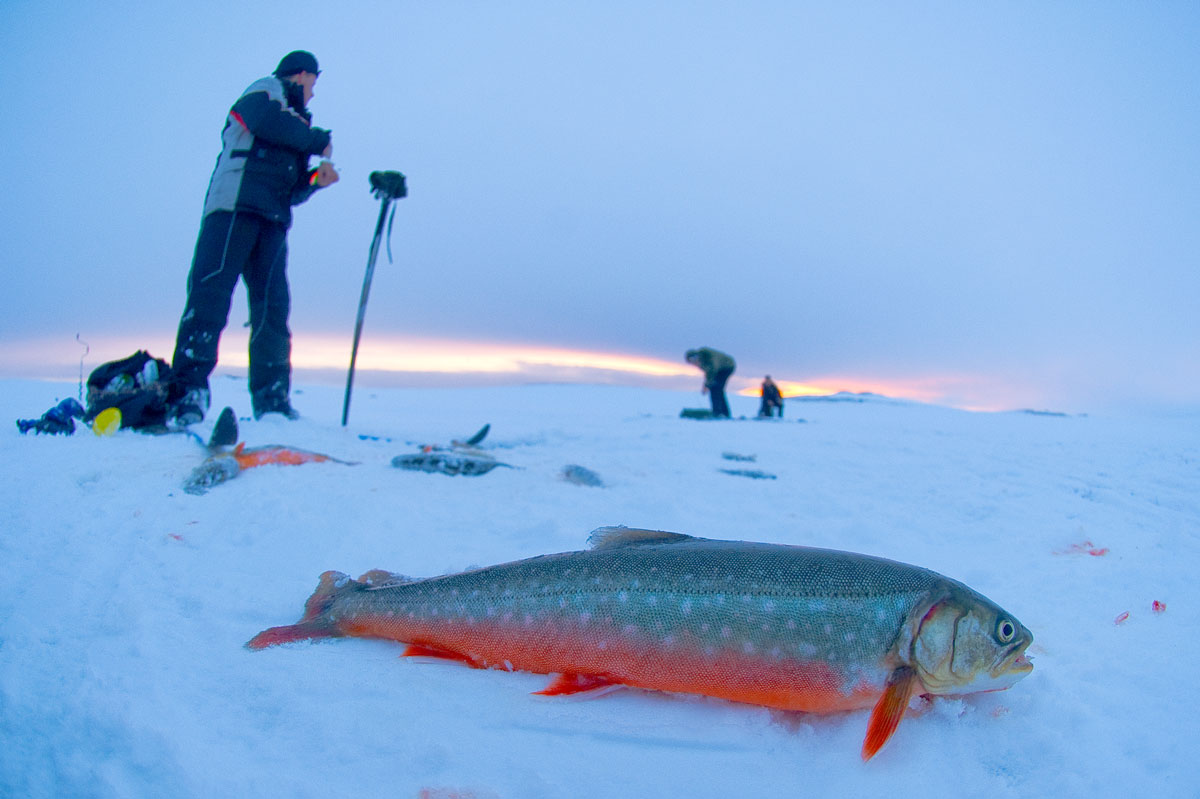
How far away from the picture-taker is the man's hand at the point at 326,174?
247 inches

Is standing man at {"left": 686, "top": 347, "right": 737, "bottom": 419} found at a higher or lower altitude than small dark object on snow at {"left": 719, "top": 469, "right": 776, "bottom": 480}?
higher

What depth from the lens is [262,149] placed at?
6.05m

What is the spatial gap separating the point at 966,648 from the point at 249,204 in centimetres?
655

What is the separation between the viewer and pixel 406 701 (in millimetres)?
1876

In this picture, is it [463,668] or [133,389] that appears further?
[133,389]

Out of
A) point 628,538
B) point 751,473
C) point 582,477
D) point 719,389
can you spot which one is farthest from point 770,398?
point 628,538

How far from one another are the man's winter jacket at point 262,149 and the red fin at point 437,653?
5368 mm

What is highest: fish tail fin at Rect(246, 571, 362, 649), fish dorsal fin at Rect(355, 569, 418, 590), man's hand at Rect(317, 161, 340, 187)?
man's hand at Rect(317, 161, 340, 187)

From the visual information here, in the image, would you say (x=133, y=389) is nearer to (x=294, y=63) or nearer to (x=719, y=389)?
(x=294, y=63)

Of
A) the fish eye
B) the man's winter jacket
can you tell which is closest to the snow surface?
the fish eye

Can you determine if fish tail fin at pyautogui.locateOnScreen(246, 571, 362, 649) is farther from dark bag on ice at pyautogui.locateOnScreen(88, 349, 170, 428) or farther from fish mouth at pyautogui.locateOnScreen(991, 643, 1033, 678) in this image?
dark bag on ice at pyautogui.locateOnScreen(88, 349, 170, 428)

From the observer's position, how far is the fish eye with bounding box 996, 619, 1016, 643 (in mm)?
1783

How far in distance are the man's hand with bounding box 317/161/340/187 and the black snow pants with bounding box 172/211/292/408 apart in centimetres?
68

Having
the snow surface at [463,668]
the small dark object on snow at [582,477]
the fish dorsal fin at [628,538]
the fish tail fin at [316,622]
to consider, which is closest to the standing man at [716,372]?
the snow surface at [463,668]
